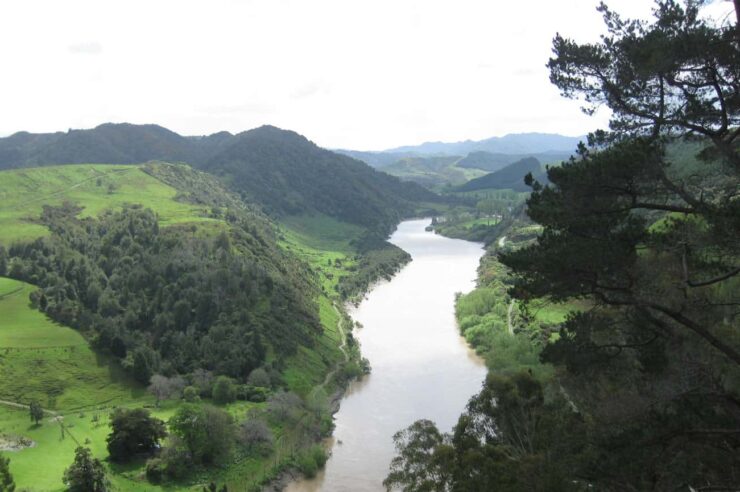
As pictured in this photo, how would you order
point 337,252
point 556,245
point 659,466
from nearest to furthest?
point 659,466 < point 556,245 < point 337,252

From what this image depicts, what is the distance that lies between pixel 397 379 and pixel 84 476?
40740 millimetres

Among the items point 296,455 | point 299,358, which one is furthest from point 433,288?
point 296,455

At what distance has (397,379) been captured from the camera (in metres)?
73.8

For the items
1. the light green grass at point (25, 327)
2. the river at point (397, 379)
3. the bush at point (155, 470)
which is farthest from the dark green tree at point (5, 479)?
the light green grass at point (25, 327)

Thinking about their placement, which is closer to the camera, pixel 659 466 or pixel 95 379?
pixel 659 466

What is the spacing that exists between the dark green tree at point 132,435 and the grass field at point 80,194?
70886 mm

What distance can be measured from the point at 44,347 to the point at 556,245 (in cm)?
6881

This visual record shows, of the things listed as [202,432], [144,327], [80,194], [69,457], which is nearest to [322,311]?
[144,327]

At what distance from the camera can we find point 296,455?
53531mm

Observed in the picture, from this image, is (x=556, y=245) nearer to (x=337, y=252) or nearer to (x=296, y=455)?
(x=296, y=455)

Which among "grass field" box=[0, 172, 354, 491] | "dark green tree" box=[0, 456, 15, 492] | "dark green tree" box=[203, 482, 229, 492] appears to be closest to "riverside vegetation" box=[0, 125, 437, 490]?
"grass field" box=[0, 172, 354, 491]

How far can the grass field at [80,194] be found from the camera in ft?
388

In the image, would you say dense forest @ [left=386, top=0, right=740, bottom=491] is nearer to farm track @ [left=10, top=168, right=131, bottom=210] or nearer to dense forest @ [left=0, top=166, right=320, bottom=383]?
dense forest @ [left=0, top=166, right=320, bottom=383]

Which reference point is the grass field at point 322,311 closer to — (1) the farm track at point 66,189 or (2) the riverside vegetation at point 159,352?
(2) the riverside vegetation at point 159,352
